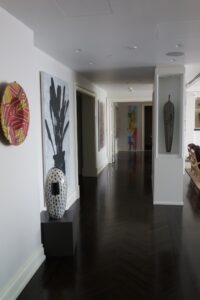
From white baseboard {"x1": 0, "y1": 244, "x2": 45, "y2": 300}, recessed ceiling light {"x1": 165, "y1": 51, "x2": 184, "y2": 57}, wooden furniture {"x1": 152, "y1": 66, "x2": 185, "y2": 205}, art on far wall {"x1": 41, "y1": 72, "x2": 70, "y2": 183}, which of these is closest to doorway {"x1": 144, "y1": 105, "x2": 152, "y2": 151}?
wooden furniture {"x1": 152, "y1": 66, "x2": 185, "y2": 205}

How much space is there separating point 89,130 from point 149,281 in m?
5.48

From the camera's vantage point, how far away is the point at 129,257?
340cm

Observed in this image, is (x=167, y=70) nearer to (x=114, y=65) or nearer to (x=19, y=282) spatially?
(x=114, y=65)

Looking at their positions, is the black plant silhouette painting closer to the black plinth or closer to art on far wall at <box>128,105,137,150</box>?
the black plinth

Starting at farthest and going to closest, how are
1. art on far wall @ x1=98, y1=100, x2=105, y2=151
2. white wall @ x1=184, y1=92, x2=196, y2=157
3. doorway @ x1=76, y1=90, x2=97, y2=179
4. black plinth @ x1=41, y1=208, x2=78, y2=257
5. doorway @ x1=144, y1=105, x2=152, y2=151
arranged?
doorway @ x1=144, y1=105, x2=152, y2=151 → white wall @ x1=184, y1=92, x2=196, y2=157 → art on far wall @ x1=98, y1=100, x2=105, y2=151 → doorway @ x1=76, y1=90, x2=97, y2=179 → black plinth @ x1=41, y1=208, x2=78, y2=257

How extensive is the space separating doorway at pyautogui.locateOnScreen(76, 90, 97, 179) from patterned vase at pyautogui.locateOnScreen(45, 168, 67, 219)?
14.9 ft

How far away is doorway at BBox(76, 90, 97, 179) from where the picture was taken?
7.90 meters

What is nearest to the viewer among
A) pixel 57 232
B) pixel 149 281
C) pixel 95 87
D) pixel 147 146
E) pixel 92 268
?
pixel 149 281

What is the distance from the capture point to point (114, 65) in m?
4.92

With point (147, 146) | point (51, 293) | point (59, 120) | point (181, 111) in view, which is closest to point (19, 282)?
point (51, 293)

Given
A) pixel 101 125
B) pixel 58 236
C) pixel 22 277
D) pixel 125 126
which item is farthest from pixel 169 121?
pixel 125 126

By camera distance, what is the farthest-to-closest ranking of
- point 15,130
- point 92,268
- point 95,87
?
point 95,87 → point 92,268 → point 15,130

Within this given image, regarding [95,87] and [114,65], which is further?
[95,87]

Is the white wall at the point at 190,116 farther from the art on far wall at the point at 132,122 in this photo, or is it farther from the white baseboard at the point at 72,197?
the white baseboard at the point at 72,197
